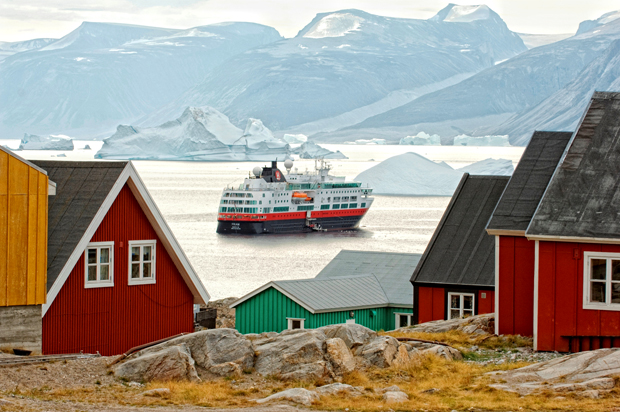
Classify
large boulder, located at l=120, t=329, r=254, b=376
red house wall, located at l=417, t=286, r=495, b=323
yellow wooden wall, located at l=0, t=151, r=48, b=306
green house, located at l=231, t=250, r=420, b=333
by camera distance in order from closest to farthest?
large boulder, located at l=120, t=329, r=254, b=376, yellow wooden wall, located at l=0, t=151, r=48, b=306, red house wall, located at l=417, t=286, r=495, b=323, green house, located at l=231, t=250, r=420, b=333

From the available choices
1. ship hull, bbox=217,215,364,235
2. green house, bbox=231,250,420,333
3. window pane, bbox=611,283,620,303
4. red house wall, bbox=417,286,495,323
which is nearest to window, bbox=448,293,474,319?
red house wall, bbox=417,286,495,323

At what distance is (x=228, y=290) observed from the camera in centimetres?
4825

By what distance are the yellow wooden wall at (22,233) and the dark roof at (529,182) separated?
21.2 ft

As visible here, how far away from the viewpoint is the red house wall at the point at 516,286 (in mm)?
13172

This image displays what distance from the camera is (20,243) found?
1116 cm

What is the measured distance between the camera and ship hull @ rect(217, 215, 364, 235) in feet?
281

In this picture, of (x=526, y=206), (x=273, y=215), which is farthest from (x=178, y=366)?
(x=273, y=215)

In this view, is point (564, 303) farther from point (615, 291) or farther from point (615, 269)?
point (615, 269)

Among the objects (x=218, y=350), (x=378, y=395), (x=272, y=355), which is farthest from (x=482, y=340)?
(x=218, y=350)

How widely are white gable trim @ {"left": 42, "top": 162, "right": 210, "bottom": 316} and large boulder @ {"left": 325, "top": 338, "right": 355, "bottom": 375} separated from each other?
3.41 metres

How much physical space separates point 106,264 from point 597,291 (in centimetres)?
683

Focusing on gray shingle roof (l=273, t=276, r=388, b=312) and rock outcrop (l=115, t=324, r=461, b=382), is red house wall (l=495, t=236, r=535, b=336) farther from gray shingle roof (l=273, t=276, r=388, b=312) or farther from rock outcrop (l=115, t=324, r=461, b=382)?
gray shingle roof (l=273, t=276, r=388, b=312)

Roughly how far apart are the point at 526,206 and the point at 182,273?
17.6 ft

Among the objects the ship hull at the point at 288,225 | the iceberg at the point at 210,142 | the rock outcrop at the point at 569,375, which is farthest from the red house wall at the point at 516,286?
the iceberg at the point at 210,142
